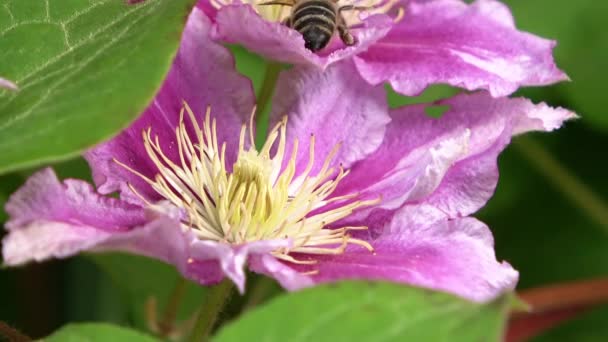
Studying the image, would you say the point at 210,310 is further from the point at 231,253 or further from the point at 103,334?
the point at 103,334

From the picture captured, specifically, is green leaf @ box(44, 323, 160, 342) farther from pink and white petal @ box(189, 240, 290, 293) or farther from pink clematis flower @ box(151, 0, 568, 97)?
pink clematis flower @ box(151, 0, 568, 97)

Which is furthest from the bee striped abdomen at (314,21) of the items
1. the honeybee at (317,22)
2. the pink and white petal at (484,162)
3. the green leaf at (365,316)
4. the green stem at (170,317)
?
the green leaf at (365,316)

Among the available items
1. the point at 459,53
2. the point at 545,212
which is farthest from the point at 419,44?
the point at 545,212

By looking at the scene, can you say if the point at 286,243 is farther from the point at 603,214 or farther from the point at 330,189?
the point at 603,214

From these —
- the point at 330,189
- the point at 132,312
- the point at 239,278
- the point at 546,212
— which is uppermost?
the point at 239,278

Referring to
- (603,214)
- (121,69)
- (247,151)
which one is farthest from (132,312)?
(603,214)

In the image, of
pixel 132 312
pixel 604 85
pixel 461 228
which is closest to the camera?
pixel 461 228
